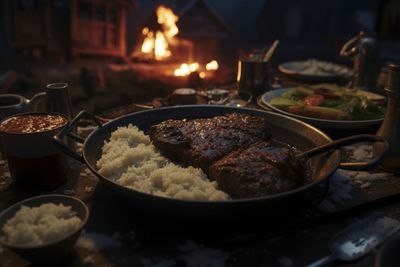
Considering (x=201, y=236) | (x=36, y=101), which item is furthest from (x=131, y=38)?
(x=201, y=236)

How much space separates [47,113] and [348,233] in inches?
76.7

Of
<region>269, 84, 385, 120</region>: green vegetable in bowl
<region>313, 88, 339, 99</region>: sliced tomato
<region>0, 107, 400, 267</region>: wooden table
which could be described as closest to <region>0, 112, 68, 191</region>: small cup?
<region>0, 107, 400, 267</region>: wooden table

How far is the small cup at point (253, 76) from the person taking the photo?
4.31 meters

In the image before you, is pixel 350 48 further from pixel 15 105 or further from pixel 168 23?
pixel 168 23

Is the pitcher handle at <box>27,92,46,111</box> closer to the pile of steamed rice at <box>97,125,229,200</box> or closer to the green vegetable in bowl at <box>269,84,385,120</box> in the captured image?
the pile of steamed rice at <box>97,125,229,200</box>

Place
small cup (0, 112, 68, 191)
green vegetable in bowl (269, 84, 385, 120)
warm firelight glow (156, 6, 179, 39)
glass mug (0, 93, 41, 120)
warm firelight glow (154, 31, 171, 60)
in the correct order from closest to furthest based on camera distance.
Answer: small cup (0, 112, 68, 191) < glass mug (0, 93, 41, 120) < green vegetable in bowl (269, 84, 385, 120) < warm firelight glow (156, 6, 179, 39) < warm firelight glow (154, 31, 171, 60)

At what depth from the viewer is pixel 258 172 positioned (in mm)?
1968

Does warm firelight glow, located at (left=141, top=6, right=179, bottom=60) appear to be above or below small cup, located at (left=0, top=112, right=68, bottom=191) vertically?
above

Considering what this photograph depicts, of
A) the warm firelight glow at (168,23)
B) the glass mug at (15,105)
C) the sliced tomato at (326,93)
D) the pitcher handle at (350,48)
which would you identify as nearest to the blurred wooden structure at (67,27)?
the warm firelight glow at (168,23)

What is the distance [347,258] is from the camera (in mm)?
1746

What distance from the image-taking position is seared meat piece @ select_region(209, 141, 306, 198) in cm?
190

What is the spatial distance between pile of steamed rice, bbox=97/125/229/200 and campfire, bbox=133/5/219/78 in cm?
701

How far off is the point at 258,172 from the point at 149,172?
2.16 ft

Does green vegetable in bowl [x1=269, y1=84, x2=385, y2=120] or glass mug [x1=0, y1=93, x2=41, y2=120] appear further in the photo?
green vegetable in bowl [x1=269, y1=84, x2=385, y2=120]
